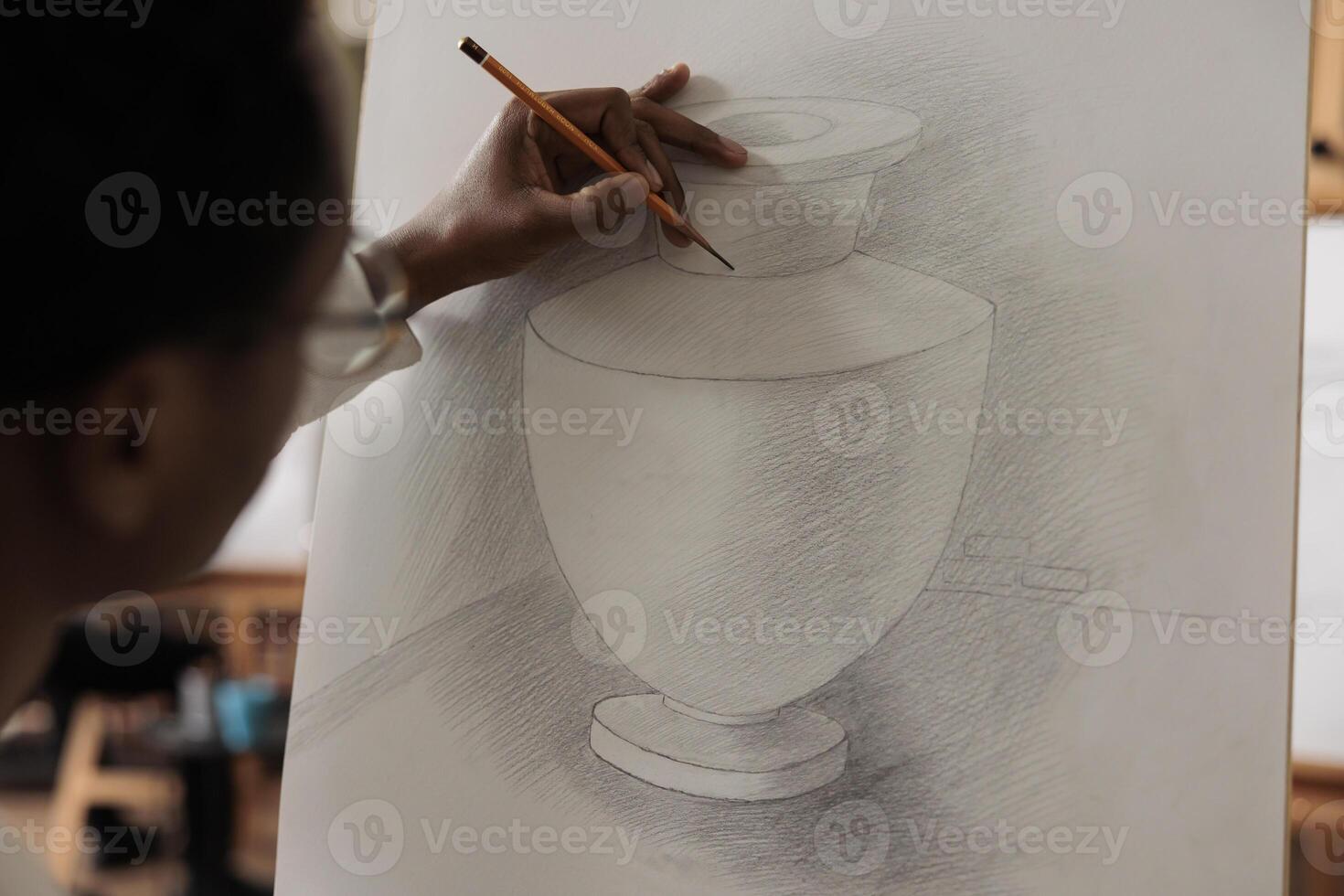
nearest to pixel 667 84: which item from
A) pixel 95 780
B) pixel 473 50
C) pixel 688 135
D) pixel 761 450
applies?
pixel 688 135

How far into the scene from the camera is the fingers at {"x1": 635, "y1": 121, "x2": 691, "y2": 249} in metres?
0.81

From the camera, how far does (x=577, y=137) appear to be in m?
0.80

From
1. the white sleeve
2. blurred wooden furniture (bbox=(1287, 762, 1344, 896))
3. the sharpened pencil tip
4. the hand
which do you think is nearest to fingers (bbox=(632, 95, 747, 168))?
the hand

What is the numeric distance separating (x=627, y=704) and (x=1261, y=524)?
1.56 ft

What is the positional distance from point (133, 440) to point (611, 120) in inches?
19.5

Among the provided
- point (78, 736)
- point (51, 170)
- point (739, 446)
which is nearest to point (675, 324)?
point (739, 446)

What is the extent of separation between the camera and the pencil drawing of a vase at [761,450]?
2.40 ft

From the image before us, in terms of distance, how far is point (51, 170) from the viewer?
Answer: 0.39 m

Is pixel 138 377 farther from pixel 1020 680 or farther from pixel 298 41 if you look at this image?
pixel 1020 680

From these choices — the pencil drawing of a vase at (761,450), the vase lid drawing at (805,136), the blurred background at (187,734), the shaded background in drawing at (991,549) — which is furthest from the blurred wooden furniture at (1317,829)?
the blurred background at (187,734)

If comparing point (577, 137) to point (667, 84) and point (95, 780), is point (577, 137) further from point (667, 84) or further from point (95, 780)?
point (95, 780)

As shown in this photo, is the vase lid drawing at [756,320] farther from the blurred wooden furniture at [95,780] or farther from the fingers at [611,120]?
the blurred wooden furniture at [95,780]

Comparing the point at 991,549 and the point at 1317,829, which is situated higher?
the point at 991,549

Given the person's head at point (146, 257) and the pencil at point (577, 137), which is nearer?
the person's head at point (146, 257)
